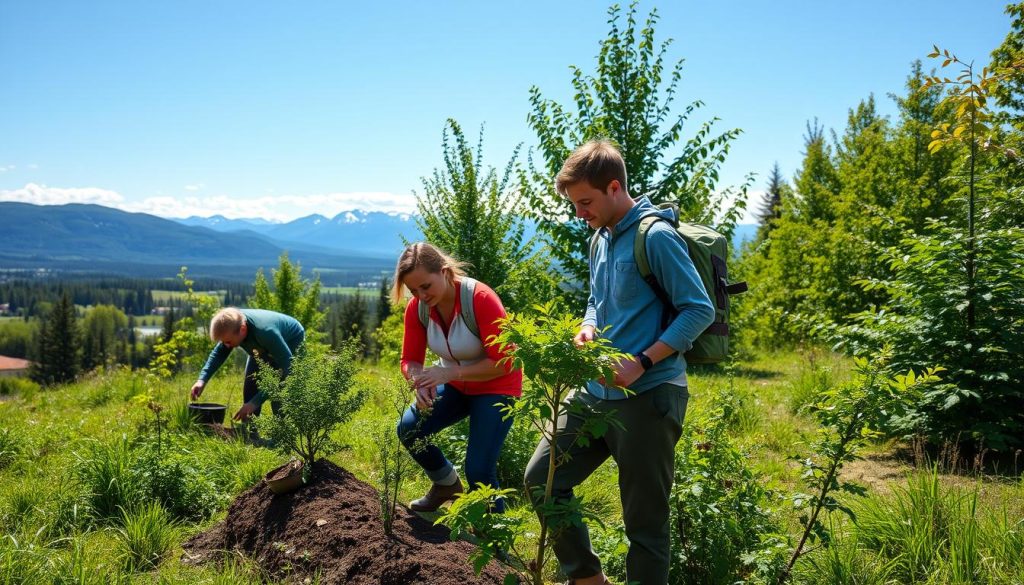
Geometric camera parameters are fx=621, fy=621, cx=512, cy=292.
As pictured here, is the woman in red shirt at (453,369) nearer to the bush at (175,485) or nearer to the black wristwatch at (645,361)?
the black wristwatch at (645,361)

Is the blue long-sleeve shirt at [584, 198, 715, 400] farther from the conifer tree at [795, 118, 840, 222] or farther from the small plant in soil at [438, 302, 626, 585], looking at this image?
the conifer tree at [795, 118, 840, 222]

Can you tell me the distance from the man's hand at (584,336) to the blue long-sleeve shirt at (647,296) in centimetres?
7

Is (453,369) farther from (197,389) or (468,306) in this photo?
(197,389)

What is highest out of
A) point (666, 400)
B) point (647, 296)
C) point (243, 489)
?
point (647, 296)

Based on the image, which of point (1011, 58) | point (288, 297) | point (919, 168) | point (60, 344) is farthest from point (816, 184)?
point (60, 344)

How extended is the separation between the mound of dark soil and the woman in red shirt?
440 millimetres

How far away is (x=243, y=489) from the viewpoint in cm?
465

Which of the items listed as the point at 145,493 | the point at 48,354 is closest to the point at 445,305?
the point at 145,493

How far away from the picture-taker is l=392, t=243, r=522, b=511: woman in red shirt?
351 centimetres

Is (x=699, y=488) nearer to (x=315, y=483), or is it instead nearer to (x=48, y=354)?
(x=315, y=483)

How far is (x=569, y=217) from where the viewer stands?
25.3 ft

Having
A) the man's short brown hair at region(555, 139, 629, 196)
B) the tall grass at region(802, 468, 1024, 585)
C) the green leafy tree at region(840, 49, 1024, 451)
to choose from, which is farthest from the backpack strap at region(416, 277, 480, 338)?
the green leafy tree at region(840, 49, 1024, 451)

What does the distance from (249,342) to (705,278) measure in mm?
4902

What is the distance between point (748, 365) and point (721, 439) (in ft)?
32.2
